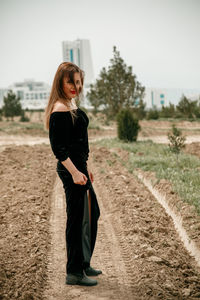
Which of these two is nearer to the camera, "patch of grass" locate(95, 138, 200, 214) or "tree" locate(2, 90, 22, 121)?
"patch of grass" locate(95, 138, 200, 214)

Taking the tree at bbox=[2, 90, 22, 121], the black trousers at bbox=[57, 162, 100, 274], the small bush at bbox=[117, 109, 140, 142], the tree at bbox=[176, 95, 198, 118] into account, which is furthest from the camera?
the tree at bbox=[2, 90, 22, 121]

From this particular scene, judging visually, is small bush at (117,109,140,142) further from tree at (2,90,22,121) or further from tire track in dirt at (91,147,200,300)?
tree at (2,90,22,121)

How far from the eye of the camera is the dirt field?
351cm

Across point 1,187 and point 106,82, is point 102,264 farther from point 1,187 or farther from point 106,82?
point 106,82

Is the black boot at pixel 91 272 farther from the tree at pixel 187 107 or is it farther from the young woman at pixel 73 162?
the tree at pixel 187 107

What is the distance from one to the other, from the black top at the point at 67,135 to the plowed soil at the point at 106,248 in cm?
135

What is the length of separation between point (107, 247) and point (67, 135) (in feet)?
6.77

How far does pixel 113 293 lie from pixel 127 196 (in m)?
3.56

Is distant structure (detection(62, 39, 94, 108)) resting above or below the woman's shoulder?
above

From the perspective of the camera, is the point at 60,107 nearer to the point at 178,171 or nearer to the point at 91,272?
the point at 91,272

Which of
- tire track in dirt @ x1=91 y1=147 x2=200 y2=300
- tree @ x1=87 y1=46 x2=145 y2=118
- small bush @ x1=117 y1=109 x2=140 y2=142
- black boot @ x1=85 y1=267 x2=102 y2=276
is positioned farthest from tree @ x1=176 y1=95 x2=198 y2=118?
black boot @ x1=85 y1=267 x2=102 y2=276

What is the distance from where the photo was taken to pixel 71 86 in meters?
3.32

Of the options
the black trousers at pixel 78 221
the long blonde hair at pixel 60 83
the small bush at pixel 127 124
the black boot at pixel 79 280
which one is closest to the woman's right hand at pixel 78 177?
the black trousers at pixel 78 221

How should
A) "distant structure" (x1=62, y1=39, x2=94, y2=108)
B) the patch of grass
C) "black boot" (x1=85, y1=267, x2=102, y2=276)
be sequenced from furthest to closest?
1. "distant structure" (x1=62, y1=39, x2=94, y2=108)
2. the patch of grass
3. "black boot" (x1=85, y1=267, x2=102, y2=276)
